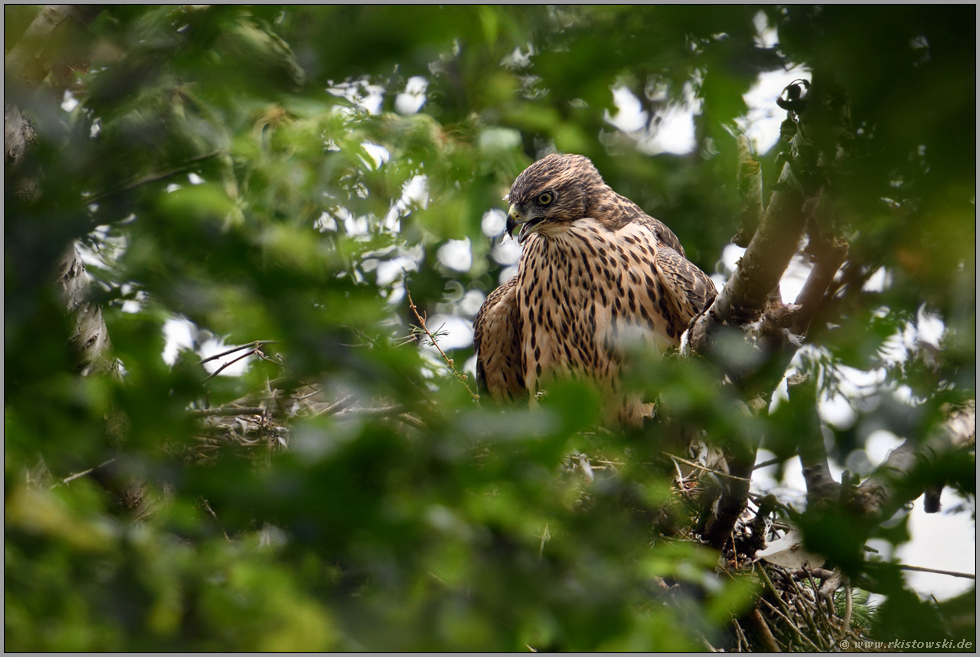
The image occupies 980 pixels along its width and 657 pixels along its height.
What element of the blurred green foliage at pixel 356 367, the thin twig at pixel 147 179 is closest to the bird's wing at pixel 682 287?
the blurred green foliage at pixel 356 367

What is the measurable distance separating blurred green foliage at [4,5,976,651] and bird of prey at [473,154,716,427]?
283 cm

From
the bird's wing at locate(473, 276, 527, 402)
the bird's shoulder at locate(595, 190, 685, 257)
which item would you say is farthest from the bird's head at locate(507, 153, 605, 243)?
the bird's wing at locate(473, 276, 527, 402)

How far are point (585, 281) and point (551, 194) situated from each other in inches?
21.4

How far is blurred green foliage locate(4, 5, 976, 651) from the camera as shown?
0.76 meters

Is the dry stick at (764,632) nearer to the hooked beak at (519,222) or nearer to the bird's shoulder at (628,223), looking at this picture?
the bird's shoulder at (628,223)

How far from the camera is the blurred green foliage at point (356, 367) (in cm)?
76

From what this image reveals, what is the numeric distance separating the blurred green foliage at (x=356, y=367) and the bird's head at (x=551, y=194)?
290cm

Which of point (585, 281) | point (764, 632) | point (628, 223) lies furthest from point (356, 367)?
point (628, 223)

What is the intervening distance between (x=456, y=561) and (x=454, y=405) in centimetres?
23

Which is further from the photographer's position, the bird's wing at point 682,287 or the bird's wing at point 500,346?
the bird's wing at point 500,346

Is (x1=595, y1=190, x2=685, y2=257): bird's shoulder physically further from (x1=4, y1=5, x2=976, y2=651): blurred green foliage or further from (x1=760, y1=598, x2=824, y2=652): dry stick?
(x1=4, y1=5, x2=976, y2=651): blurred green foliage

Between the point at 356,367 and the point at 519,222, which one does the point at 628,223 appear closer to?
the point at 519,222

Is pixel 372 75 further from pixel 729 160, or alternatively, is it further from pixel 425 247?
pixel 425 247

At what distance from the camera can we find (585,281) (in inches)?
166
